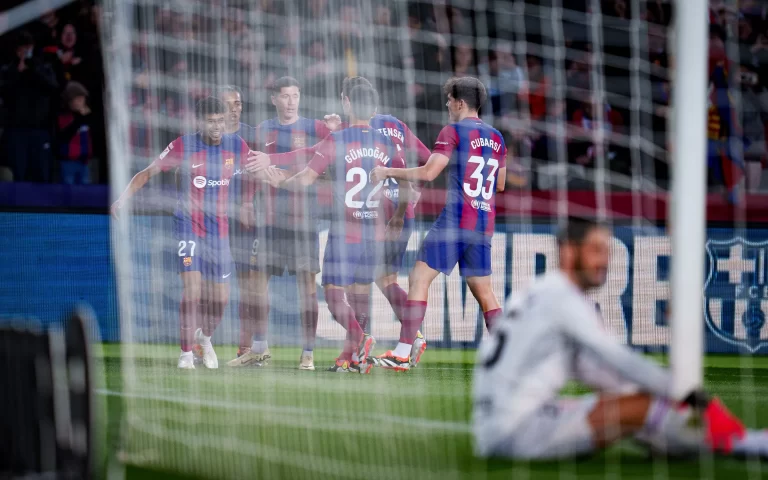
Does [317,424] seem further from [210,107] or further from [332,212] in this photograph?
[210,107]

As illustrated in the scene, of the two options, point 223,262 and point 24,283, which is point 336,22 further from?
point 24,283

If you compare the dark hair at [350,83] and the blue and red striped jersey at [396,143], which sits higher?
the dark hair at [350,83]

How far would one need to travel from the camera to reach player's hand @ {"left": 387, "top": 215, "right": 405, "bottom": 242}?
851 cm

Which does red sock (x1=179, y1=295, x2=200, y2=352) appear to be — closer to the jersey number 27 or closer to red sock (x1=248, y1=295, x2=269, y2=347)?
red sock (x1=248, y1=295, x2=269, y2=347)

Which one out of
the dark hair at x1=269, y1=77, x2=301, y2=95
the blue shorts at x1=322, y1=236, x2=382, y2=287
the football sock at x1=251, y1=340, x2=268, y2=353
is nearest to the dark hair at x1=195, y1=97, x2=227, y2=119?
the dark hair at x1=269, y1=77, x2=301, y2=95

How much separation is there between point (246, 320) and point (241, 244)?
0.59 metres

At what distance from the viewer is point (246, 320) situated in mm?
9016

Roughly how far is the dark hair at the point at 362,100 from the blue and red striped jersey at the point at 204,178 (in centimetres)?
101

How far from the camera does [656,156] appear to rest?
38.2 ft

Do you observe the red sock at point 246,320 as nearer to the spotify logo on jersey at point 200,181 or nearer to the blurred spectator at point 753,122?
the spotify logo on jersey at point 200,181

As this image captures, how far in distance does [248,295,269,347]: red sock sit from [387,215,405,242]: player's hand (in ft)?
3.67

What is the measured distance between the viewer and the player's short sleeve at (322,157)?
313 inches

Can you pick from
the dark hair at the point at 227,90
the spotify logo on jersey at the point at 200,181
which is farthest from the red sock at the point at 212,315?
the dark hair at the point at 227,90

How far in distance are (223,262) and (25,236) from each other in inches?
103
